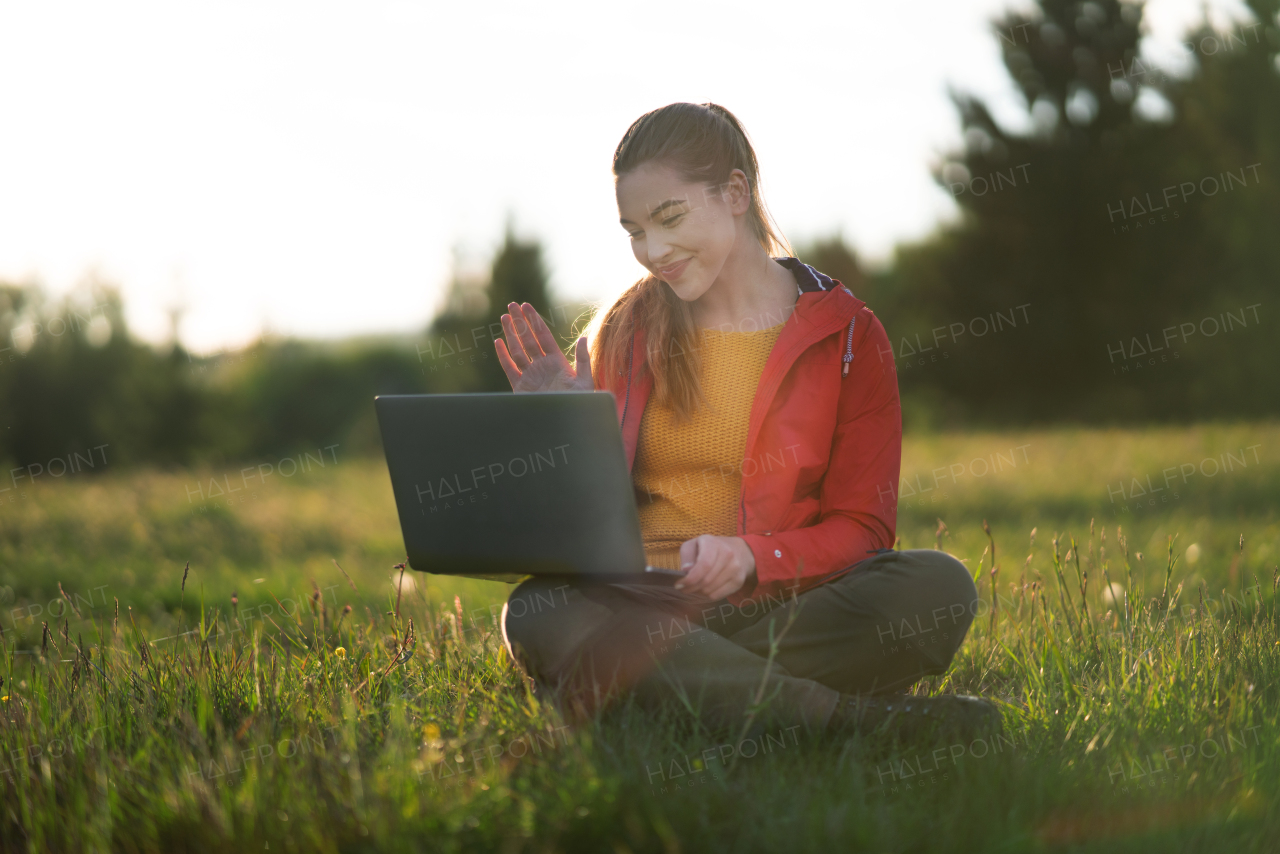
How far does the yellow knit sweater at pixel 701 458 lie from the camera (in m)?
2.76

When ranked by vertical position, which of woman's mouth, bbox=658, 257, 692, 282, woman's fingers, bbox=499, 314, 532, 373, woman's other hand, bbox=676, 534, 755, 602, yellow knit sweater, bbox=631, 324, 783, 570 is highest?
woman's mouth, bbox=658, 257, 692, 282

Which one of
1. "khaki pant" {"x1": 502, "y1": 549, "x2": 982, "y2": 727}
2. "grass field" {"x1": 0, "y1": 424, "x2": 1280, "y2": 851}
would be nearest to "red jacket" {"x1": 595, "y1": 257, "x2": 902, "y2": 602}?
"khaki pant" {"x1": 502, "y1": 549, "x2": 982, "y2": 727}

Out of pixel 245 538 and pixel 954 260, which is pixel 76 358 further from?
pixel 954 260

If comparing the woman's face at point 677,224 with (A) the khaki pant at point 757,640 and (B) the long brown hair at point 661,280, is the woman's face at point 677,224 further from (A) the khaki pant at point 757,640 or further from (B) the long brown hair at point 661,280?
(A) the khaki pant at point 757,640

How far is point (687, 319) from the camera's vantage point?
9.57 feet

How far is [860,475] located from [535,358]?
101 cm

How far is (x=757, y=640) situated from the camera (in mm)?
2480

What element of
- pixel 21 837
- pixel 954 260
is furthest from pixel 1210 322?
pixel 21 837

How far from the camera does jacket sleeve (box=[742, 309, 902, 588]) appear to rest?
2.54 m

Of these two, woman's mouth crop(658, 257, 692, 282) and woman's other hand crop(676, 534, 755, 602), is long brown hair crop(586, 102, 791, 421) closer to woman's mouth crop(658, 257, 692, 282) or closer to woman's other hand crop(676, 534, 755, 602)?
woman's mouth crop(658, 257, 692, 282)

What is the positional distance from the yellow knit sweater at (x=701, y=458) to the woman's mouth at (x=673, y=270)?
0.30 metres

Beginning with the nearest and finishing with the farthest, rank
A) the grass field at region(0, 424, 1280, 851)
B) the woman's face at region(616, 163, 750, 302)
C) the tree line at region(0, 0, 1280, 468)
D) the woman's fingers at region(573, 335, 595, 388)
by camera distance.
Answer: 1. the grass field at region(0, 424, 1280, 851)
2. the woman's face at region(616, 163, 750, 302)
3. the woman's fingers at region(573, 335, 595, 388)
4. the tree line at region(0, 0, 1280, 468)

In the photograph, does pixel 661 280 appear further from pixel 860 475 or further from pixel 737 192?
pixel 860 475

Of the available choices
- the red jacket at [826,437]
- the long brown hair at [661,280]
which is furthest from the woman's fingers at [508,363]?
the red jacket at [826,437]
